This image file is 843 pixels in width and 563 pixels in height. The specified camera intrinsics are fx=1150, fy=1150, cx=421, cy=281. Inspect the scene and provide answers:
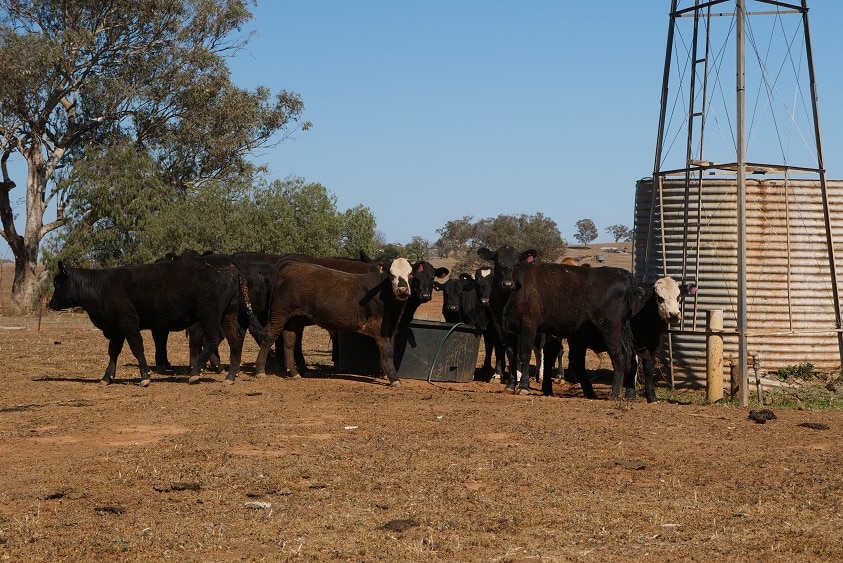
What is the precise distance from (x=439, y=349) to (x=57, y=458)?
812cm

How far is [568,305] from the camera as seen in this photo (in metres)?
15.8

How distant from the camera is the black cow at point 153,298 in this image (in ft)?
53.7

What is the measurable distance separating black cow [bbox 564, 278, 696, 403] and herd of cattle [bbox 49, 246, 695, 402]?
0.06ft

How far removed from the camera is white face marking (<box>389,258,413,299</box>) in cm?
1686

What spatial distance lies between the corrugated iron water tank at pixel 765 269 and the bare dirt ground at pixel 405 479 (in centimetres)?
513

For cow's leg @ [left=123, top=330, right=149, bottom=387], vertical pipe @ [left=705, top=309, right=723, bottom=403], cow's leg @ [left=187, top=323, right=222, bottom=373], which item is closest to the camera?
vertical pipe @ [left=705, top=309, right=723, bottom=403]

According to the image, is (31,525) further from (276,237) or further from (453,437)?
(276,237)

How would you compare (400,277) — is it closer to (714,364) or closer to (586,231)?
(714,364)

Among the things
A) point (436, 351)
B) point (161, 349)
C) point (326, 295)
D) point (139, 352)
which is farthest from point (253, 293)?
point (436, 351)

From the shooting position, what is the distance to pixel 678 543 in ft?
24.3

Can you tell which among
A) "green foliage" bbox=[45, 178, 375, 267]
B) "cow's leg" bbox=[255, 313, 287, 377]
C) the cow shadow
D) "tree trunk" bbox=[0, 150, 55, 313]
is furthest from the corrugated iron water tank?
"tree trunk" bbox=[0, 150, 55, 313]

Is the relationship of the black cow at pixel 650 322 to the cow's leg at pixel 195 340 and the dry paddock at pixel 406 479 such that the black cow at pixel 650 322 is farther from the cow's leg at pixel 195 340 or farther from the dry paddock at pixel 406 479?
the cow's leg at pixel 195 340

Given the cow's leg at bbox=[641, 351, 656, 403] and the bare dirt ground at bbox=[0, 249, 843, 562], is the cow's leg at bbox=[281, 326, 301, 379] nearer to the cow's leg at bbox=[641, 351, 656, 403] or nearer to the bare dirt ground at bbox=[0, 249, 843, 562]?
the bare dirt ground at bbox=[0, 249, 843, 562]

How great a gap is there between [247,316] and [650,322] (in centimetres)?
645
